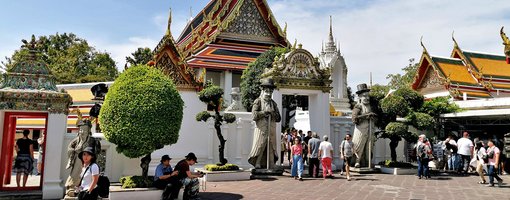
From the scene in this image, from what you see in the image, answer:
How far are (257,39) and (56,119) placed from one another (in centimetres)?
2245

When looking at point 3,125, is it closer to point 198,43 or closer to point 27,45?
point 27,45

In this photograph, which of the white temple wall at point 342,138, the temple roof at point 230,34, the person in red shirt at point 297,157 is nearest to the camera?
the person in red shirt at point 297,157

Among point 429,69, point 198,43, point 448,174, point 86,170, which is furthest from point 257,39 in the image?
point 86,170

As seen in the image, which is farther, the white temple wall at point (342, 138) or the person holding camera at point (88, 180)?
the white temple wall at point (342, 138)

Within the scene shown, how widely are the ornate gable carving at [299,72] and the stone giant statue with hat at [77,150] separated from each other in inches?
252

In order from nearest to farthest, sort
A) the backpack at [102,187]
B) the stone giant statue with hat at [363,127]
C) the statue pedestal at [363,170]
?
the backpack at [102,187] → the statue pedestal at [363,170] → the stone giant statue with hat at [363,127]

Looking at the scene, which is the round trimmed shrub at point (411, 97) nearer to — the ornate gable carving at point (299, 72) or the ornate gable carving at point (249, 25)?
the ornate gable carving at point (299, 72)

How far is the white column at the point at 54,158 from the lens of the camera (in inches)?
333

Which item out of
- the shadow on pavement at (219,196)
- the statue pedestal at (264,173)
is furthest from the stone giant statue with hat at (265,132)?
the shadow on pavement at (219,196)

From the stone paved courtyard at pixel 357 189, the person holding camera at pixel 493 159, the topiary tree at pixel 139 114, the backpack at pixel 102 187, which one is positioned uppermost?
the topiary tree at pixel 139 114

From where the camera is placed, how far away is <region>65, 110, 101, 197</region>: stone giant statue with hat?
27.0ft

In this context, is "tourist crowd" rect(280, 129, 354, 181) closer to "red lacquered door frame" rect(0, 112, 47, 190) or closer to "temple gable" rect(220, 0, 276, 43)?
"red lacquered door frame" rect(0, 112, 47, 190)

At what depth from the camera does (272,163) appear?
12.2 m

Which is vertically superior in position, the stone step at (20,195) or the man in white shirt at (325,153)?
the man in white shirt at (325,153)
